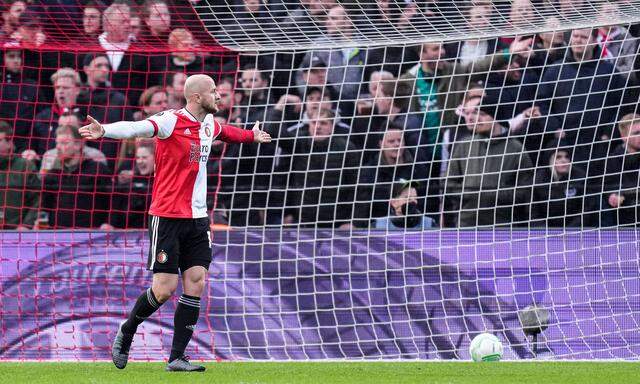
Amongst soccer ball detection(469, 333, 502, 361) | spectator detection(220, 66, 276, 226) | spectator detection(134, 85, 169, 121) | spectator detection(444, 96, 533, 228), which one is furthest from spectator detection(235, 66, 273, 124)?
soccer ball detection(469, 333, 502, 361)

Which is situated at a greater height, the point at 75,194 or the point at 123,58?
the point at 123,58

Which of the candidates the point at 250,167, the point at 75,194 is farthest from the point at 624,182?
the point at 75,194

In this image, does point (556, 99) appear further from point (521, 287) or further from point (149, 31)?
point (149, 31)

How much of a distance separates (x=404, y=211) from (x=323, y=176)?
0.84 metres

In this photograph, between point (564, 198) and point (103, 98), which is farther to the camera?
point (103, 98)

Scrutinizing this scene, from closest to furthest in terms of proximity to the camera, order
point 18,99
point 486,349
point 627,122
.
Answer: point 486,349 < point 627,122 < point 18,99

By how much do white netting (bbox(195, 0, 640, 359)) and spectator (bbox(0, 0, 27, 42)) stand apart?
163cm

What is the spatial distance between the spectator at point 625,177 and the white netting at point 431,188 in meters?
0.02

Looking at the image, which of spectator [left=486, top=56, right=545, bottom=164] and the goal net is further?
spectator [left=486, top=56, right=545, bottom=164]

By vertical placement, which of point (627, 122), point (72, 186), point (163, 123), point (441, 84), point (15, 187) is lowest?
point (15, 187)

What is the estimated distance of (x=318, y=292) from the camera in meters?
9.88

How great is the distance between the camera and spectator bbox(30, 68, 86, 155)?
1073 cm

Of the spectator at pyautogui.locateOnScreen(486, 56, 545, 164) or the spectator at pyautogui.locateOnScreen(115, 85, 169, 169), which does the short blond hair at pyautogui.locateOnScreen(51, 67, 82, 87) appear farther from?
the spectator at pyautogui.locateOnScreen(486, 56, 545, 164)

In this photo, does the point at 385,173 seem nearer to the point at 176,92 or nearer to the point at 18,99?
the point at 176,92
